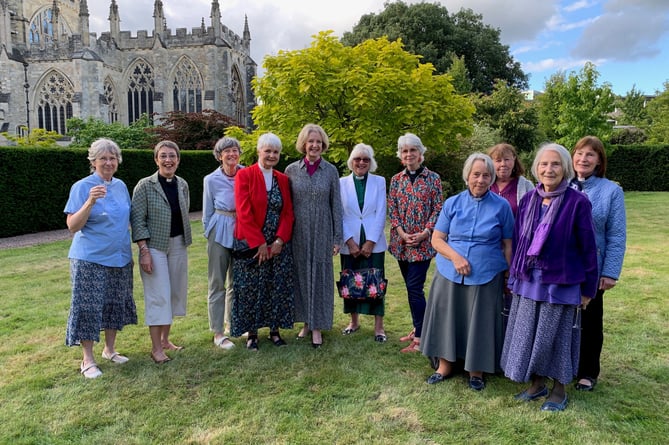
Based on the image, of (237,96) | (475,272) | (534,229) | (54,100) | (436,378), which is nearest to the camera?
(534,229)

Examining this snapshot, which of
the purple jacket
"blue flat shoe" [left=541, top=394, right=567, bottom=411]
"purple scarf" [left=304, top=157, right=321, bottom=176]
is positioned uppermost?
"purple scarf" [left=304, top=157, right=321, bottom=176]

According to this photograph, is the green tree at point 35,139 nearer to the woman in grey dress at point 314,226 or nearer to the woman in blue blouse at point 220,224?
the woman in blue blouse at point 220,224

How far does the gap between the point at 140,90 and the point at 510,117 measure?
1014 inches

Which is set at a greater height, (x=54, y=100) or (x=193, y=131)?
(x=54, y=100)

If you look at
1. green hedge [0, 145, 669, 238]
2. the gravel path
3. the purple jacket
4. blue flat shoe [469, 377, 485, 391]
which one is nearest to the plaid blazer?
blue flat shoe [469, 377, 485, 391]

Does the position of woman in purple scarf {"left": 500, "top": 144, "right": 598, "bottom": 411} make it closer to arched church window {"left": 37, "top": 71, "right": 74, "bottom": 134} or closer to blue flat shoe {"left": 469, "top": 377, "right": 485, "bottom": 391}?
blue flat shoe {"left": 469, "top": 377, "right": 485, "bottom": 391}

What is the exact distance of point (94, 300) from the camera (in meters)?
3.69

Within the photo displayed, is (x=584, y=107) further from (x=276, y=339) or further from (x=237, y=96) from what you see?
(x=237, y=96)

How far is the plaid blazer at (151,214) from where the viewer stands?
12.7 feet

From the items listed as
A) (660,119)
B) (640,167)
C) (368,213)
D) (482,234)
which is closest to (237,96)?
(640,167)

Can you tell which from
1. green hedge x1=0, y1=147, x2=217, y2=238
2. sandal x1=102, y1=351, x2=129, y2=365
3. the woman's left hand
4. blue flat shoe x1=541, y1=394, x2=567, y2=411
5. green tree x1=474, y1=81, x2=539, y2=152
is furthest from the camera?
green tree x1=474, y1=81, x2=539, y2=152

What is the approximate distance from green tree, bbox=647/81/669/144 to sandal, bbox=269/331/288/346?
30.3 meters

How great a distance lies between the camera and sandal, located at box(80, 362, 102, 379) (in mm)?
3729

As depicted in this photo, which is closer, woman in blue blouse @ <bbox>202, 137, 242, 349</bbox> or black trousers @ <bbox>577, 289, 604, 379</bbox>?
black trousers @ <bbox>577, 289, 604, 379</bbox>
